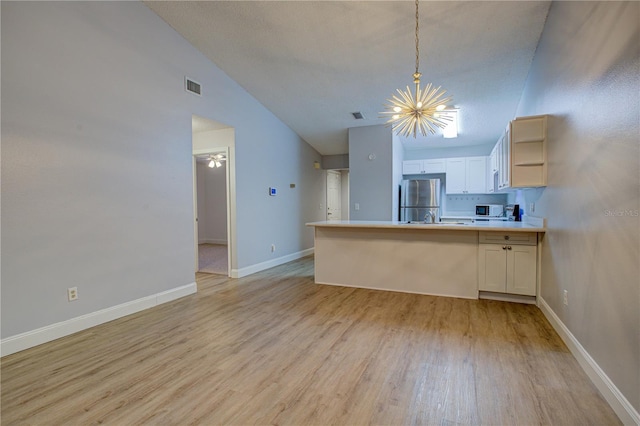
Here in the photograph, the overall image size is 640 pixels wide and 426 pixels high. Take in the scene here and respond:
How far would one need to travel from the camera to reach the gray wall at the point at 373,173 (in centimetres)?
600

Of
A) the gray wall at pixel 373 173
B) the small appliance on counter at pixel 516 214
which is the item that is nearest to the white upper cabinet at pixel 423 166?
the gray wall at pixel 373 173

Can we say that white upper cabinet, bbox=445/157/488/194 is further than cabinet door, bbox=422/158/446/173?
No

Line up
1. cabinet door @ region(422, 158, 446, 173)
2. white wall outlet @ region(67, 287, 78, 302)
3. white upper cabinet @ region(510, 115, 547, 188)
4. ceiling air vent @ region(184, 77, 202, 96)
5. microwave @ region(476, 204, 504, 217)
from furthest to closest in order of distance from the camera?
cabinet door @ region(422, 158, 446, 173) < microwave @ region(476, 204, 504, 217) < ceiling air vent @ region(184, 77, 202, 96) < white upper cabinet @ region(510, 115, 547, 188) < white wall outlet @ region(67, 287, 78, 302)

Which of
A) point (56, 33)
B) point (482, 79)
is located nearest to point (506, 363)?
point (482, 79)

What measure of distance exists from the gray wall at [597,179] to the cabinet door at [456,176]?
12.5ft

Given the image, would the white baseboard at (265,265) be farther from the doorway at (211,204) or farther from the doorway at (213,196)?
the doorway at (211,204)

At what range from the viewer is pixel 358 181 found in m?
6.28

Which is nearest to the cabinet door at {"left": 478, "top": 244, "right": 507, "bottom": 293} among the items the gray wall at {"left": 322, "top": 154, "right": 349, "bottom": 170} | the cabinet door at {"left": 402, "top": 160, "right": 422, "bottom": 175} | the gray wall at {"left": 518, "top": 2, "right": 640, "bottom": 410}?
the gray wall at {"left": 518, "top": 2, "right": 640, "bottom": 410}

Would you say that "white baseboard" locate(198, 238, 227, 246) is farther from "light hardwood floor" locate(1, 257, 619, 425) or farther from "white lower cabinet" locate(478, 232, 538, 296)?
"white lower cabinet" locate(478, 232, 538, 296)

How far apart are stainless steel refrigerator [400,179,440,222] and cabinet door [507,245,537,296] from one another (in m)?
2.56

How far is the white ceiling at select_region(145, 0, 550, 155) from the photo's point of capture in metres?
3.26

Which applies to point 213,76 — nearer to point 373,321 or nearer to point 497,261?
point 373,321

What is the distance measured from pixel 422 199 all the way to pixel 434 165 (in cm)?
124

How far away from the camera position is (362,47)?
386cm
